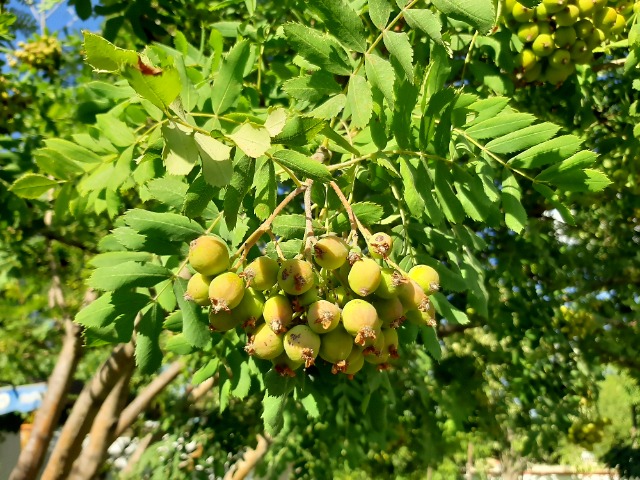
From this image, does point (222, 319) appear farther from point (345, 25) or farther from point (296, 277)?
point (345, 25)

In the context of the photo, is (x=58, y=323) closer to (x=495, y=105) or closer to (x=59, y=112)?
(x=59, y=112)

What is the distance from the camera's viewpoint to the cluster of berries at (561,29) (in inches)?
80.4

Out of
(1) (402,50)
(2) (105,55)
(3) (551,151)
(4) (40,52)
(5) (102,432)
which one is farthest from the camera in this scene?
(4) (40,52)

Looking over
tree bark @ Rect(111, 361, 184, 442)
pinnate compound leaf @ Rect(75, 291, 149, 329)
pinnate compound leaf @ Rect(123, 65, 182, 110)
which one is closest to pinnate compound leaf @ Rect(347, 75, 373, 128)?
pinnate compound leaf @ Rect(123, 65, 182, 110)

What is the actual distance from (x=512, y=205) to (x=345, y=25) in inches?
27.4

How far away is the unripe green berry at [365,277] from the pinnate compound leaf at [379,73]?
0.47 meters

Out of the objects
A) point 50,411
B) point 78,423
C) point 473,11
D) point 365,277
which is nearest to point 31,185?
point 365,277

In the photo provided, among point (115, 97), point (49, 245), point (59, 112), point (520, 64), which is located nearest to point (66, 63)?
point (59, 112)

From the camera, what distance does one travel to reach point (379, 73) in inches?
58.8

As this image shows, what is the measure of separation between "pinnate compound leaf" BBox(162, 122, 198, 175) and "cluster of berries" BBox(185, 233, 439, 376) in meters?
0.32

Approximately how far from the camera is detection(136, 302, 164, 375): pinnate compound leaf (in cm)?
161

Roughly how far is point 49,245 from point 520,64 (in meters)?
4.50

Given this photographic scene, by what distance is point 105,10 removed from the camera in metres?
2.91

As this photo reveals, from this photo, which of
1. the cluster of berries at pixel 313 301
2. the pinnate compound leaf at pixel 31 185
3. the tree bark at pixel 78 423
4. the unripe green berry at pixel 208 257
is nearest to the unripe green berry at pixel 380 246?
the cluster of berries at pixel 313 301
